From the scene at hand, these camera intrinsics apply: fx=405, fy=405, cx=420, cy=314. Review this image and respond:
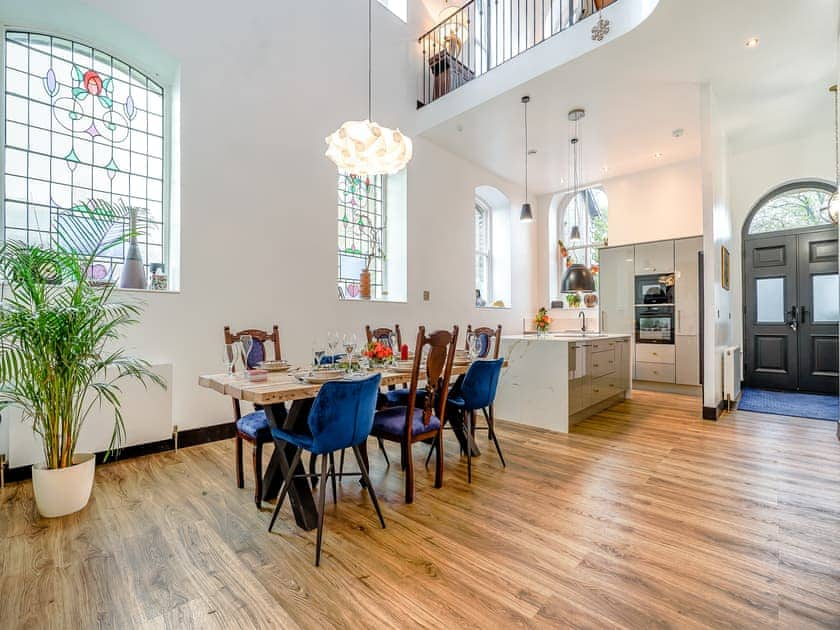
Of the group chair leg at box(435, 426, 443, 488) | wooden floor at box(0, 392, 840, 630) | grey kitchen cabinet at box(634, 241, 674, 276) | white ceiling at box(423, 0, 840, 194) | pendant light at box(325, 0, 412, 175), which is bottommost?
wooden floor at box(0, 392, 840, 630)

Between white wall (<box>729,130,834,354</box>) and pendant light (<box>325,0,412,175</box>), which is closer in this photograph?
pendant light (<box>325,0,412,175</box>)

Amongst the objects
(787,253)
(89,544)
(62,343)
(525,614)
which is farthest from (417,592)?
(787,253)

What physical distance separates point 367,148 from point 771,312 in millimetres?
6370

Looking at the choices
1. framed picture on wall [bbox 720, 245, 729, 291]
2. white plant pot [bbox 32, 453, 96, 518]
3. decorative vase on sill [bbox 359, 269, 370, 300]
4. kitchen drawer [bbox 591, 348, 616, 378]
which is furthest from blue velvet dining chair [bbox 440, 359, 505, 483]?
framed picture on wall [bbox 720, 245, 729, 291]

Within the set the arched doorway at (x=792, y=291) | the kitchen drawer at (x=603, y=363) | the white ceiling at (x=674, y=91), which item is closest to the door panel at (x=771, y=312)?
the arched doorway at (x=792, y=291)

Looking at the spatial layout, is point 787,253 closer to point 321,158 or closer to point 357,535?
point 321,158

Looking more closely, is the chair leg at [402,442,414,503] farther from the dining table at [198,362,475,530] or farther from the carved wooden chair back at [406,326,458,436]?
the dining table at [198,362,475,530]

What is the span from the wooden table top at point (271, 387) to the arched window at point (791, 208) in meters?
6.40

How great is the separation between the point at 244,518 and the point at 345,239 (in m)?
3.42

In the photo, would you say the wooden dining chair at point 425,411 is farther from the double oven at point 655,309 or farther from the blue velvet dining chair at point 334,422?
the double oven at point 655,309

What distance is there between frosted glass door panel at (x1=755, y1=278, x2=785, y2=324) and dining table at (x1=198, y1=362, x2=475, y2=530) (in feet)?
20.4

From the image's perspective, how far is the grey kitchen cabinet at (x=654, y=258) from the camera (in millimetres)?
5762

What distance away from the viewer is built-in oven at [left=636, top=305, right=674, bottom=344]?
18.9ft

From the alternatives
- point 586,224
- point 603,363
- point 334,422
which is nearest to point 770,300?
point 586,224
